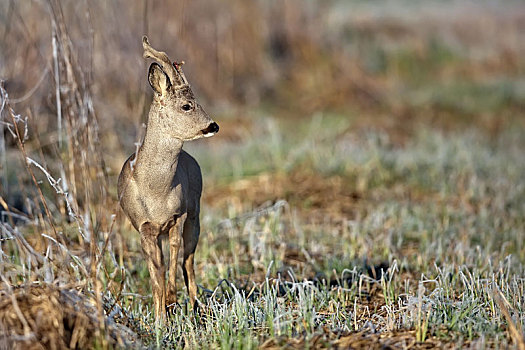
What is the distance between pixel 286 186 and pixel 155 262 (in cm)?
361

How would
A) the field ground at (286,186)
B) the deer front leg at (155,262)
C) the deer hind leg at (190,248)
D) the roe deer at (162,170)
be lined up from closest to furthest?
the field ground at (286,186)
the roe deer at (162,170)
the deer front leg at (155,262)
the deer hind leg at (190,248)

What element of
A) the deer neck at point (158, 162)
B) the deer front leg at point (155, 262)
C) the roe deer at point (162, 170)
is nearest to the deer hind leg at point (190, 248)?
the roe deer at point (162, 170)

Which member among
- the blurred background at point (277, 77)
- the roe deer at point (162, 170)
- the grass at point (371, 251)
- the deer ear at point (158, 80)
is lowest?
Result: the grass at point (371, 251)

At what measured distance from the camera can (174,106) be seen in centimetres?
334

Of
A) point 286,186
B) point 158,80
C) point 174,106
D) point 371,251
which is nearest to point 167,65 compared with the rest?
point 158,80

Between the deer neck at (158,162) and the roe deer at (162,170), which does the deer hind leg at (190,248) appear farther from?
the deer neck at (158,162)

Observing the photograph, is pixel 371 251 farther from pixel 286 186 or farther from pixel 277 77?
pixel 277 77

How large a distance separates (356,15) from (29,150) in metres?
13.4

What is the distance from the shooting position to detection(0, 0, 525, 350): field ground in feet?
10.6

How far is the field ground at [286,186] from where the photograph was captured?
322cm

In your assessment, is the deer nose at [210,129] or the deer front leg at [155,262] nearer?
the deer nose at [210,129]

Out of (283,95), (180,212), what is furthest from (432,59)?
(180,212)

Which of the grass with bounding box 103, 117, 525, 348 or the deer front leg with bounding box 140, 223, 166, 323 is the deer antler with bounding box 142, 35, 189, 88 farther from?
the grass with bounding box 103, 117, 525, 348

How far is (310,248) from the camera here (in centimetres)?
533
